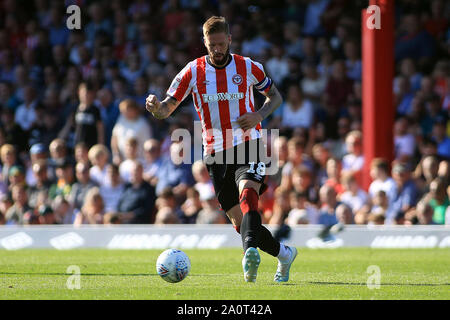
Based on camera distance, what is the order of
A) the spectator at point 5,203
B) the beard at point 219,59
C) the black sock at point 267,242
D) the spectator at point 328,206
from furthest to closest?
the spectator at point 5,203 < the spectator at point 328,206 < the beard at point 219,59 < the black sock at point 267,242

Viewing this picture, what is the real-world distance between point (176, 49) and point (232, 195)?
9.20m

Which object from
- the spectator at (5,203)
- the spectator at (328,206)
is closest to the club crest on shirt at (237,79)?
the spectator at (328,206)

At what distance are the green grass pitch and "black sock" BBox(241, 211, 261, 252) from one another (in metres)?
0.37

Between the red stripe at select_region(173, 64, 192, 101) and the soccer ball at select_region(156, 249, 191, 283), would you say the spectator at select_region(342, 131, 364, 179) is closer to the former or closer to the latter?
the red stripe at select_region(173, 64, 192, 101)

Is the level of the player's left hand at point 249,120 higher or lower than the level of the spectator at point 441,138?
higher

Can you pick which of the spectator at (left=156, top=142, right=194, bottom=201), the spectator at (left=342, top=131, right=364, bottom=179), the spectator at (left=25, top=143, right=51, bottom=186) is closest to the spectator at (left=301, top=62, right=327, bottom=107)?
the spectator at (left=342, top=131, right=364, bottom=179)

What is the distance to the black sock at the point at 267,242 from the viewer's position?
25.0 feet

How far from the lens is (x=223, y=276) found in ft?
27.7

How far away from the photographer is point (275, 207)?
43.8 feet

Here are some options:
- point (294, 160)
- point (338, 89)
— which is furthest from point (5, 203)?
point (338, 89)

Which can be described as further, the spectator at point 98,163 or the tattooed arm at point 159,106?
the spectator at point 98,163

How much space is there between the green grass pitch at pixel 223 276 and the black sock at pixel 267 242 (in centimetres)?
31

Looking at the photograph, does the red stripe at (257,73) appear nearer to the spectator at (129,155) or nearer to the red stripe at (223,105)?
the red stripe at (223,105)

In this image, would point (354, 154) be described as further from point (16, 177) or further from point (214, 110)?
point (214, 110)
